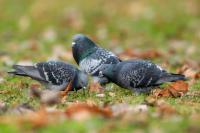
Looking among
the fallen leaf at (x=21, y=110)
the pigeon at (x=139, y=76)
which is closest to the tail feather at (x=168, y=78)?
the pigeon at (x=139, y=76)

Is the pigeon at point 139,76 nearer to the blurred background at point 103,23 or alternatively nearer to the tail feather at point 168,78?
the tail feather at point 168,78

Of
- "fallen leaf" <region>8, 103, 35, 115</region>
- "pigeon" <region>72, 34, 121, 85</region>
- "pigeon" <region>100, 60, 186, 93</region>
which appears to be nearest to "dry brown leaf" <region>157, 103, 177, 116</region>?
"fallen leaf" <region>8, 103, 35, 115</region>

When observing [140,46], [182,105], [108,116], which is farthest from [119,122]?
[140,46]

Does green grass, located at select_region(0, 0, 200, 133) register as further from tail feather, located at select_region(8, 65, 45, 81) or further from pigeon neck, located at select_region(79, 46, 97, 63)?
tail feather, located at select_region(8, 65, 45, 81)

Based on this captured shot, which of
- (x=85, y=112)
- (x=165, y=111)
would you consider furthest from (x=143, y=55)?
(x=85, y=112)

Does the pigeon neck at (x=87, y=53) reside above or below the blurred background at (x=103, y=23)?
below

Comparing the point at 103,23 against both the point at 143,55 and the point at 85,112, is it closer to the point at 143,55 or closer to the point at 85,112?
the point at 143,55

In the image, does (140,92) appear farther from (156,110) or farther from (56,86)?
(156,110)
